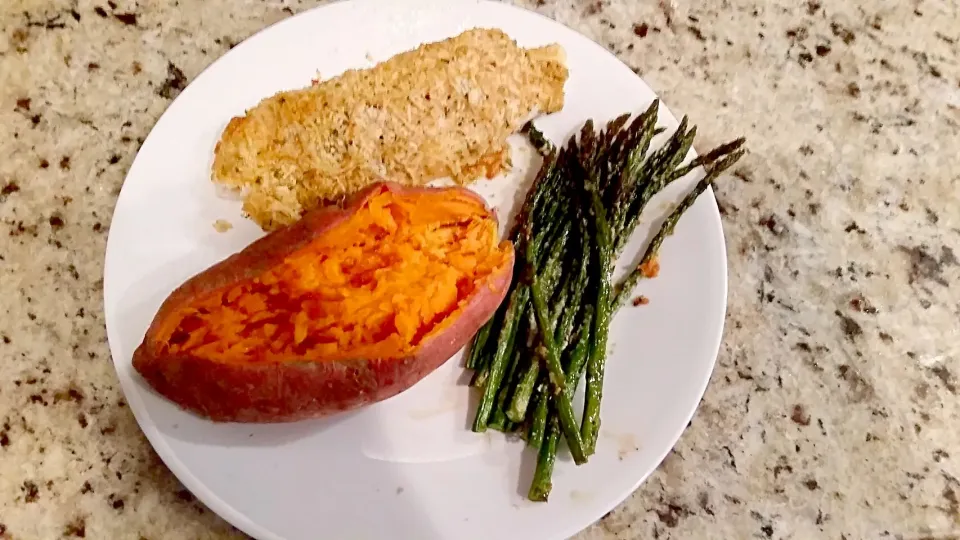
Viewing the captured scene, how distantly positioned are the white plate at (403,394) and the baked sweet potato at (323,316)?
11 cm

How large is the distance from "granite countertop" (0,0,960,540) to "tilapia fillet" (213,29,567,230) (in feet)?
0.87

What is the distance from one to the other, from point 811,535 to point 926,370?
15.5 inches

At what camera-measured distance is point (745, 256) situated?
152 cm

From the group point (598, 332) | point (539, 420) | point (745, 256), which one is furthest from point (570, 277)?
point (745, 256)

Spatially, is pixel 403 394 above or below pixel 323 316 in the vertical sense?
below

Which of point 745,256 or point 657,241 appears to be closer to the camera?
point 657,241

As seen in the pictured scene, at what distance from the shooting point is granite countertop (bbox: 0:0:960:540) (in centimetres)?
131

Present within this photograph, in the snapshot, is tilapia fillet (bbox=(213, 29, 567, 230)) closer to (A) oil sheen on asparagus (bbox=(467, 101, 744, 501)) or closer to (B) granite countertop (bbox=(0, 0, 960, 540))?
(A) oil sheen on asparagus (bbox=(467, 101, 744, 501))

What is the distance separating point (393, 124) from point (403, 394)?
0.47 metres

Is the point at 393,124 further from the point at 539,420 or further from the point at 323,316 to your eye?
the point at 539,420

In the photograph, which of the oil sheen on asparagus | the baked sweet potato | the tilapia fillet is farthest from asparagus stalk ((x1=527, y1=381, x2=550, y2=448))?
the tilapia fillet

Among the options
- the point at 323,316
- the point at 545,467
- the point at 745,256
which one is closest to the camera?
the point at 323,316

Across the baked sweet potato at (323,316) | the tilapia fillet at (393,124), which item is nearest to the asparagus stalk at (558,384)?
the baked sweet potato at (323,316)

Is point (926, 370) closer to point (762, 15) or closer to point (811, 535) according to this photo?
point (811, 535)
